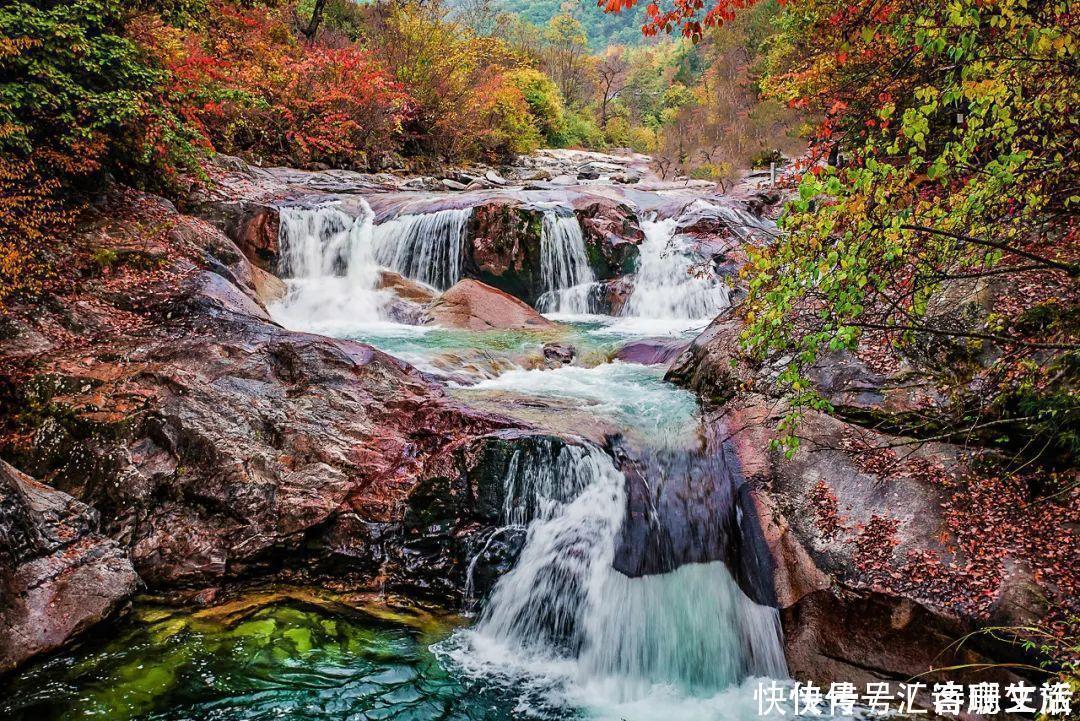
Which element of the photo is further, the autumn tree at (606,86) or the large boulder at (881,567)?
the autumn tree at (606,86)

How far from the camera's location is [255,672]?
3.66 meters

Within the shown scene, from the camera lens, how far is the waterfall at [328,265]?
10664 millimetres

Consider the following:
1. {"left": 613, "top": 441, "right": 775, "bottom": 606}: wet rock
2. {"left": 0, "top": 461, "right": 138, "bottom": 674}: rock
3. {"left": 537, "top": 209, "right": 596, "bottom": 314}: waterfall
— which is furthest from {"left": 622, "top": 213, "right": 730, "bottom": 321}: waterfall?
{"left": 0, "top": 461, "right": 138, "bottom": 674}: rock

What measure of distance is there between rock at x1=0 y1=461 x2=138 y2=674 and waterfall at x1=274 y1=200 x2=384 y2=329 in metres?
6.69

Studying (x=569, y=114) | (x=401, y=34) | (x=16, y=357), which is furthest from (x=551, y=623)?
(x=569, y=114)

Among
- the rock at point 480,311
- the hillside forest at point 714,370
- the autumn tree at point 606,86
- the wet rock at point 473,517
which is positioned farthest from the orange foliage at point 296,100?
the autumn tree at point 606,86

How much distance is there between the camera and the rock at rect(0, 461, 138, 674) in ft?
11.1

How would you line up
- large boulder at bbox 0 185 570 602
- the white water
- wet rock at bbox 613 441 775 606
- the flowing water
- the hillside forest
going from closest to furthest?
1. the hillside forest
2. the flowing water
3. large boulder at bbox 0 185 570 602
4. wet rock at bbox 613 441 775 606
5. the white water

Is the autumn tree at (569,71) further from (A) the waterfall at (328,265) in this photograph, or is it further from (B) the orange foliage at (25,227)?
(B) the orange foliage at (25,227)

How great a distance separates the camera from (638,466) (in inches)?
201

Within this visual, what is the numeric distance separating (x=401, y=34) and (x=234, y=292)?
16.3 m

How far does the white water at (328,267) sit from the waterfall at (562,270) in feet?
11.0

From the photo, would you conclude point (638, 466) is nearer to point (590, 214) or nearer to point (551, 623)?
point (551, 623)

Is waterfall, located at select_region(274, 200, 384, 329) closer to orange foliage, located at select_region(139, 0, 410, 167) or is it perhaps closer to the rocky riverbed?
orange foliage, located at select_region(139, 0, 410, 167)
